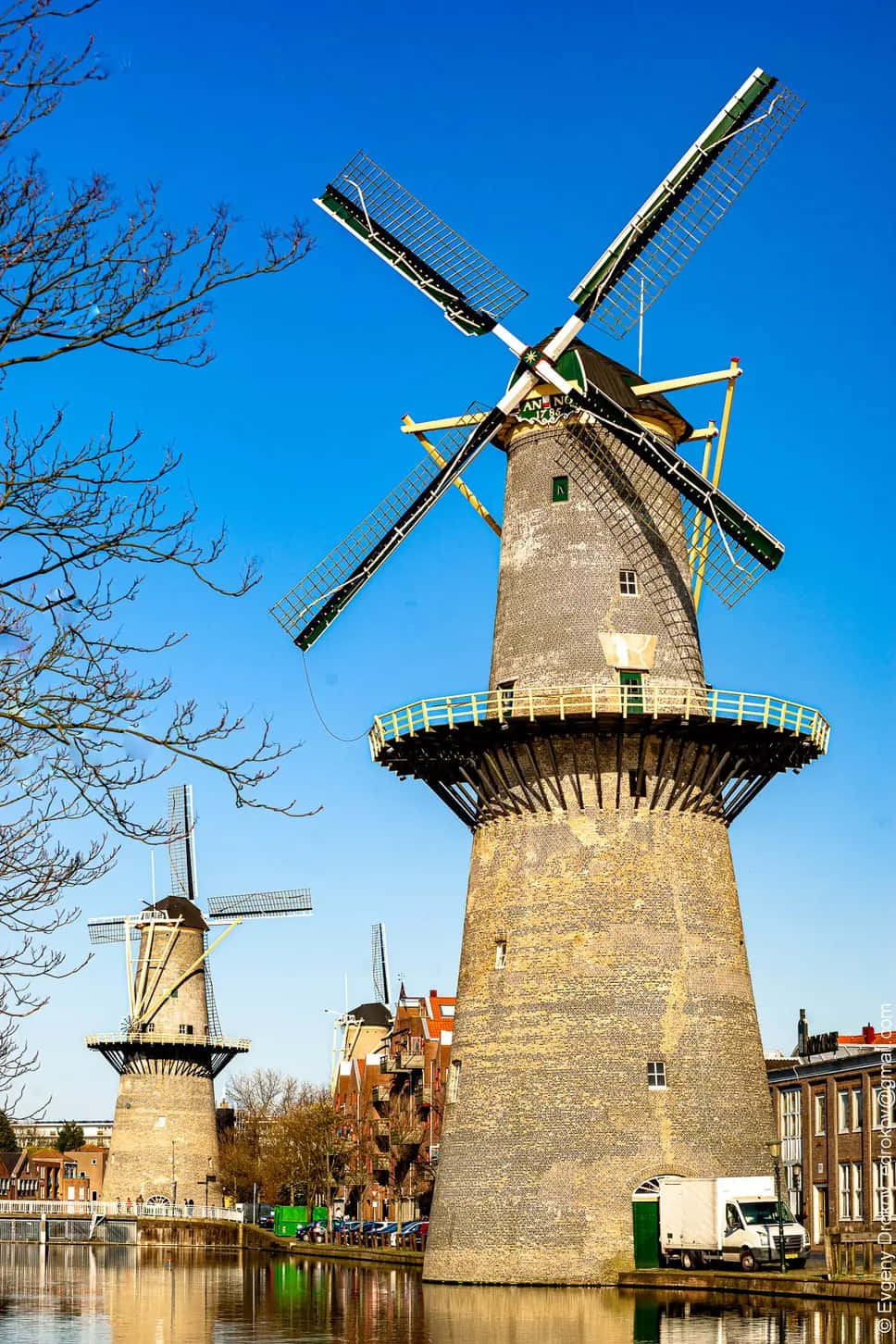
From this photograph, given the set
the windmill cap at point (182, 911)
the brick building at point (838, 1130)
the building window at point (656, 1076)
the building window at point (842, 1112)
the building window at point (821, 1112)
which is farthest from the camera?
the windmill cap at point (182, 911)

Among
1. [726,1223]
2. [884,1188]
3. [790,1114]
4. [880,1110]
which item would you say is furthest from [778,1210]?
[790,1114]

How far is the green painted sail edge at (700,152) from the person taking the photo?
32281 mm

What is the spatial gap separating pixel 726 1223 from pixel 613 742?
8.59 m

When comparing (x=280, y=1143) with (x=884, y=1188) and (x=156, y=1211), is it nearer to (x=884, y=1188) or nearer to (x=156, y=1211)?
(x=156, y=1211)

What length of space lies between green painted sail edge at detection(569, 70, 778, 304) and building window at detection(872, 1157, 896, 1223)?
2015cm

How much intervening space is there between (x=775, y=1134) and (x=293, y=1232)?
129 ft

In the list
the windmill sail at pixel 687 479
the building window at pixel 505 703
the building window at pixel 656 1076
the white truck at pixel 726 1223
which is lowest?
the white truck at pixel 726 1223

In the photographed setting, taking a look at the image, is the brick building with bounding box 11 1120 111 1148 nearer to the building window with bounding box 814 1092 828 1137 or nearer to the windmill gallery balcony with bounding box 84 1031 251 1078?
the windmill gallery balcony with bounding box 84 1031 251 1078

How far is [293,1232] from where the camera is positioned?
6588 centimetres

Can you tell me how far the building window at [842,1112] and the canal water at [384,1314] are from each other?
11.0 metres

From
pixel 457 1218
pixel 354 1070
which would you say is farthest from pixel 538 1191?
pixel 354 1070

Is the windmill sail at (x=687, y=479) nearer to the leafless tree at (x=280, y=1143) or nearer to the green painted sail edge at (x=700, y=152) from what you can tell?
the green painted sail edge at (x=700, y=152)

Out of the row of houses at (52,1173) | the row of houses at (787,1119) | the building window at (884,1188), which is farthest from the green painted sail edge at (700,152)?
the row of houses at (52,1173)

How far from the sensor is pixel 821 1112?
137 feet
